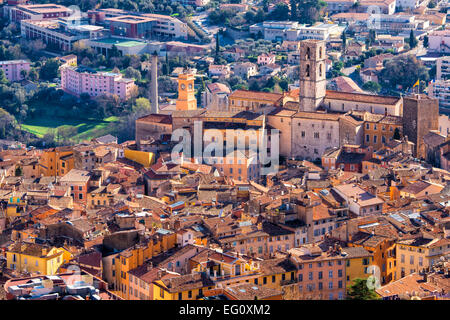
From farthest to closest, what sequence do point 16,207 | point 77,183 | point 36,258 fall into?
point 77,183
point 16,207
point 36,258

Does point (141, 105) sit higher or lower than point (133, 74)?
lower

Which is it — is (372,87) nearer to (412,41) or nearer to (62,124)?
(412,41)

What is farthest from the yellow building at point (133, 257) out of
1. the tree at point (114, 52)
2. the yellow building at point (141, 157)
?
the tree at point (114, 52)

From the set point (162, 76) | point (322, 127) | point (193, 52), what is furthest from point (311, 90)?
point (193, 52)

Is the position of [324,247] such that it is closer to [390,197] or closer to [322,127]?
[390,197]

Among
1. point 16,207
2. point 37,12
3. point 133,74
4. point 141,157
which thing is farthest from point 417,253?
point 37,12

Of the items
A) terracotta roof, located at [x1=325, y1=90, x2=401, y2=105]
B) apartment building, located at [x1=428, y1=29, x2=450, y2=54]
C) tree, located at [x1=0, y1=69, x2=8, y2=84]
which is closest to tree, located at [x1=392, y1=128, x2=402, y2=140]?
terracotta roof, located at [x1=325, y1=90, x2=401, y2=105]

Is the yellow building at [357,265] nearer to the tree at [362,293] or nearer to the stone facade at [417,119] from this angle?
the tree at [362,293]
